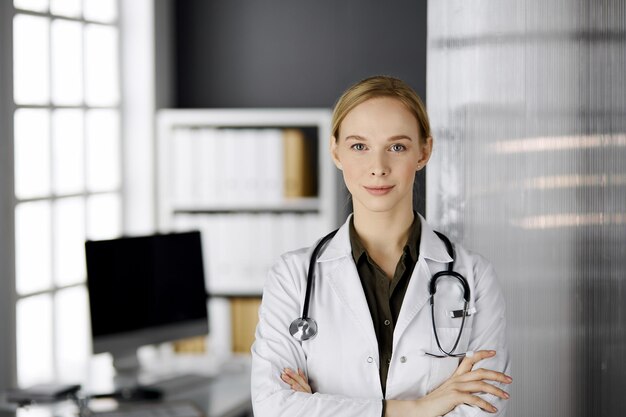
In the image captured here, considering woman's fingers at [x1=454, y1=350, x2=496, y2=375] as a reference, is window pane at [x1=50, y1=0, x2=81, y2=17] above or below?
above

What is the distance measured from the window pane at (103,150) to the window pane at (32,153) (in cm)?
39

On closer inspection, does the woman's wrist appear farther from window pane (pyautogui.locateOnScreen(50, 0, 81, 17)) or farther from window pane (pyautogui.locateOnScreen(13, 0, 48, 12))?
window pane (pyautogui.locateOnScreen(50, 0, 81, 17))

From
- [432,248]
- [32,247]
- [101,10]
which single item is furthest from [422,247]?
[101,10]

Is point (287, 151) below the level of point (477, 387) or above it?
above

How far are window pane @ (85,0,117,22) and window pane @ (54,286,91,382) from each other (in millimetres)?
1200

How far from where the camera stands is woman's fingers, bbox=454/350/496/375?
5.48ft

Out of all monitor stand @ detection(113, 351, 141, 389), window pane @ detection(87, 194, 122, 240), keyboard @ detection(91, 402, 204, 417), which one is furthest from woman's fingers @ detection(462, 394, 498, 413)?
window pane @ detection(87, 194, 122, 240)

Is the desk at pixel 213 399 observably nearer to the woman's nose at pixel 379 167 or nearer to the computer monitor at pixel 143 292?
the computer monitor at pixel 143 292

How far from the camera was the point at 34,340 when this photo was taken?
3645 millimetres

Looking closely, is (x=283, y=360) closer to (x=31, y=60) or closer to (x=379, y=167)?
(x=379, y=167)

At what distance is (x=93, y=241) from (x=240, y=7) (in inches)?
69.9

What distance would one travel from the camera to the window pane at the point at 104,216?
414 centimetres

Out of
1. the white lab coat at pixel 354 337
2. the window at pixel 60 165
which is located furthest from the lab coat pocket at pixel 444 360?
the window at pixel 60 165

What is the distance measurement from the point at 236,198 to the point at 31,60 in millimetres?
1040
